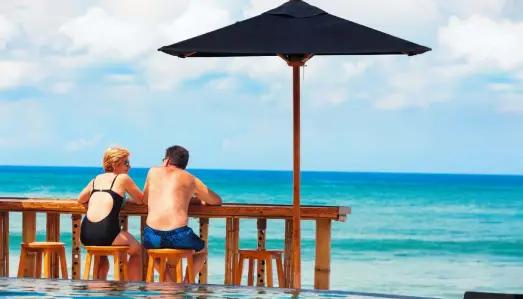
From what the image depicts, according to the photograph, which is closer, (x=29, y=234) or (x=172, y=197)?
(x=172, y=197)

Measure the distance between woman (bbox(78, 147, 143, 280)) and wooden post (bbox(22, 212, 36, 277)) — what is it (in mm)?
413

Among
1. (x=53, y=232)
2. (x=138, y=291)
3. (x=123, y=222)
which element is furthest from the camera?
(x=53, y=232)

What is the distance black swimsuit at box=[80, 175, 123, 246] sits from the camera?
740cm

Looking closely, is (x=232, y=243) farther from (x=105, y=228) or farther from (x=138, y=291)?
(x=138, y=291)

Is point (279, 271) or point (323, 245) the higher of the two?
point (323, 245)

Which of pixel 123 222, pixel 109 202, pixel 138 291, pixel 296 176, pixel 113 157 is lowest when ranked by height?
pixel 138 291

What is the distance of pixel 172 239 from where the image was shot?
7.37 metres

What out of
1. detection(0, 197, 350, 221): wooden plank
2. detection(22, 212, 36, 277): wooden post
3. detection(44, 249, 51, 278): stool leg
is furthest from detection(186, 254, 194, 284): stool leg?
detection(22, 212, 36, 277): wooden post

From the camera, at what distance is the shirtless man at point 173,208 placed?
289 inches

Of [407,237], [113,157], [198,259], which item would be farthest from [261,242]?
[407,237]

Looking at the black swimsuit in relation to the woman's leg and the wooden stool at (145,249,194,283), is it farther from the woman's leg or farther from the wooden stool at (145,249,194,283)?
the wooden stool at (145,249,194,283)

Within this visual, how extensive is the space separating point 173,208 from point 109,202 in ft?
1.36

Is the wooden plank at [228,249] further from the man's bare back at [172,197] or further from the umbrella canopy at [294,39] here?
the umbrella canopy at [294,39]

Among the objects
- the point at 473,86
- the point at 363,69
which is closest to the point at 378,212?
the point at 473,86
